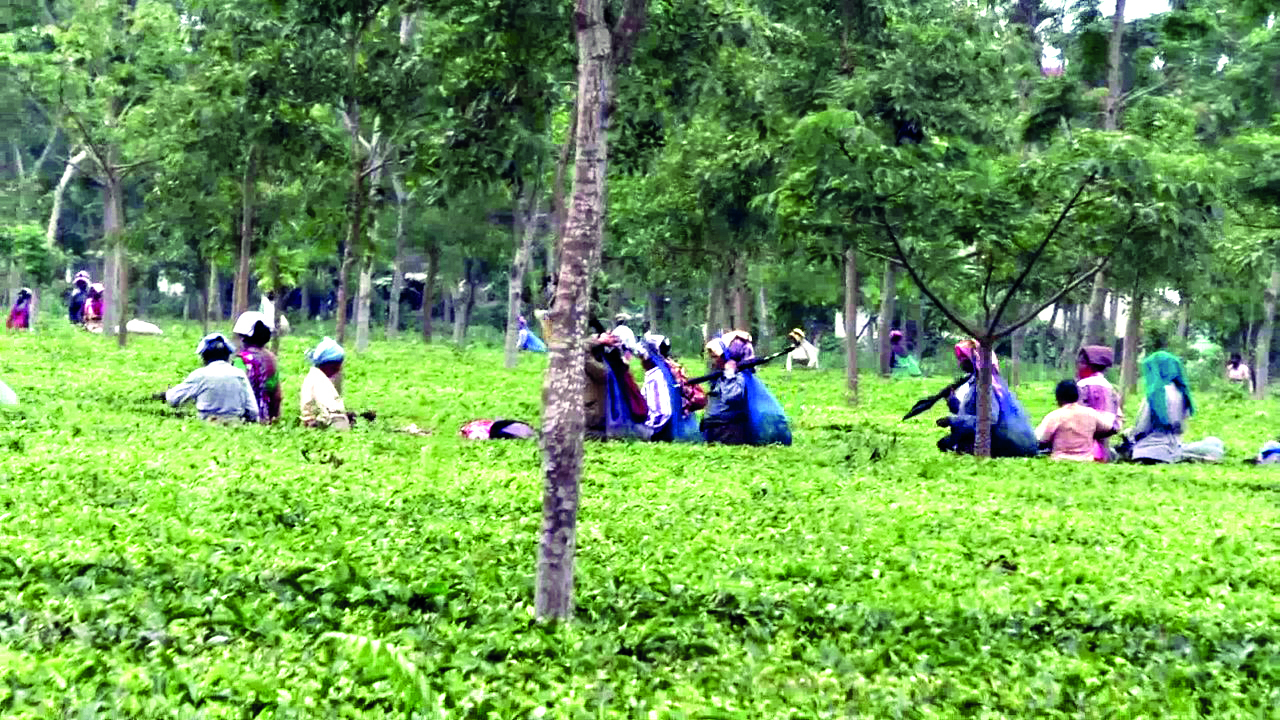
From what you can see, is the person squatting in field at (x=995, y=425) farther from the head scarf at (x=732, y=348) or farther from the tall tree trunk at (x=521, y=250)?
the tall tree trunk at (x=521, y=250)

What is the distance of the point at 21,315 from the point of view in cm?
3672

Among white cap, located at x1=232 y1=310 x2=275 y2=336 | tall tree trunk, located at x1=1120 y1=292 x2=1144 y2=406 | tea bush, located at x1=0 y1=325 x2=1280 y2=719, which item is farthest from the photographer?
tall tree trunk, located at x1=1120 y1=292 x2=1144 y2=406

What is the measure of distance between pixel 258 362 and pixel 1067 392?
26.2ft

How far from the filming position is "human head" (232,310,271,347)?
14797 millimetres

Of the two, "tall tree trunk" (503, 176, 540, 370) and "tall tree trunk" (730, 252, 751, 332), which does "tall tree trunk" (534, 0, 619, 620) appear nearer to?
"tall tree trunk" (503, 176, 540, 370)

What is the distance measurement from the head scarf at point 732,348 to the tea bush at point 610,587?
8.41 ft

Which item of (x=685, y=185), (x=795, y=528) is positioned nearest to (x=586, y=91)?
(x=795, y=528)

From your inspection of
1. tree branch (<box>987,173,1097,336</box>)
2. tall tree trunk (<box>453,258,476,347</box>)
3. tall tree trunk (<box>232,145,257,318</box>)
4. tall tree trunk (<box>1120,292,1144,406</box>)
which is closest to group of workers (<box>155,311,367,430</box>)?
tree branch (<box>987,173,1097,336</box>)

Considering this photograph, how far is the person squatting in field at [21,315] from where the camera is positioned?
3594cm

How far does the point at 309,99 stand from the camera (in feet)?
63.0

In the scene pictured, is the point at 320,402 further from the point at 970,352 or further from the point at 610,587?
the point at 610,587

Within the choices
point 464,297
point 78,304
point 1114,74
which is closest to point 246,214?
point 1114,74

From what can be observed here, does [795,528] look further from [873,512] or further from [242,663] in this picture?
[242,663]

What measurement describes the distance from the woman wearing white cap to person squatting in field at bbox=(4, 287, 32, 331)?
73.5 feet
